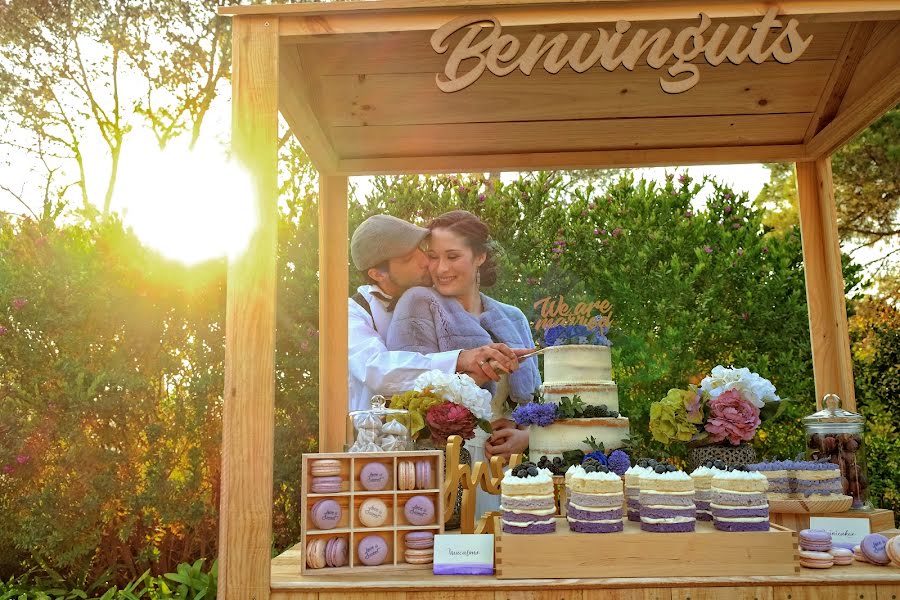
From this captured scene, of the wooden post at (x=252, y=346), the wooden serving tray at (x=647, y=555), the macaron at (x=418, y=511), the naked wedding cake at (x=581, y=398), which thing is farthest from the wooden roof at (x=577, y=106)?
the wooden serving tray at (x=647, y=555)

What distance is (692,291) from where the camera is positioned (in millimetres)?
5047

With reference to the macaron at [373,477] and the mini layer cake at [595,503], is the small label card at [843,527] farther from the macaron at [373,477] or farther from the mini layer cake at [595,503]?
the macaron at [373,477]

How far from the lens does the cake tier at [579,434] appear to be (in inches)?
114

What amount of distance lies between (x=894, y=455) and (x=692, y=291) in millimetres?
1658

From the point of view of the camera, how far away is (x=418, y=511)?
2.36 m

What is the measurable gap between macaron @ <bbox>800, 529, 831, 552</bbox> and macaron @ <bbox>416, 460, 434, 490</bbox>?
1.15m

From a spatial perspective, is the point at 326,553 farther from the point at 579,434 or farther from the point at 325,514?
the point at 579,434

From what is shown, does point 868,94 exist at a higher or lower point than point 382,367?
higher

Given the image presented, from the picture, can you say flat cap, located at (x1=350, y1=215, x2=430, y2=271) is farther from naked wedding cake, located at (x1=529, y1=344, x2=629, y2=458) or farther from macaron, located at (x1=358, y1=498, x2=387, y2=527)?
macaron, located at (x1=358, y1=498, x2=387, y2=527)

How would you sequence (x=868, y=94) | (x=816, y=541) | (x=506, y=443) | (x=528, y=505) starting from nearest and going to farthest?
1. (x=528, y=505)
2. (x=816, y=541)
3. (x=868, y=94)
4. (x=506, y=443)

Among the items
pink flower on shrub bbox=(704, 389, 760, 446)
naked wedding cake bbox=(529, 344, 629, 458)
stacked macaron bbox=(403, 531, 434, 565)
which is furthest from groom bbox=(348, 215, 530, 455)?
stacked macaron bbox=(403, 531, 434, 565)

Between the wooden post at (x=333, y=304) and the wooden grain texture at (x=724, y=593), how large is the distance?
6.52ft

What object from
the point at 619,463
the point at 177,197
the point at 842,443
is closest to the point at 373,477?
the point at 619,463

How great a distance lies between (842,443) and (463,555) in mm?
1679
